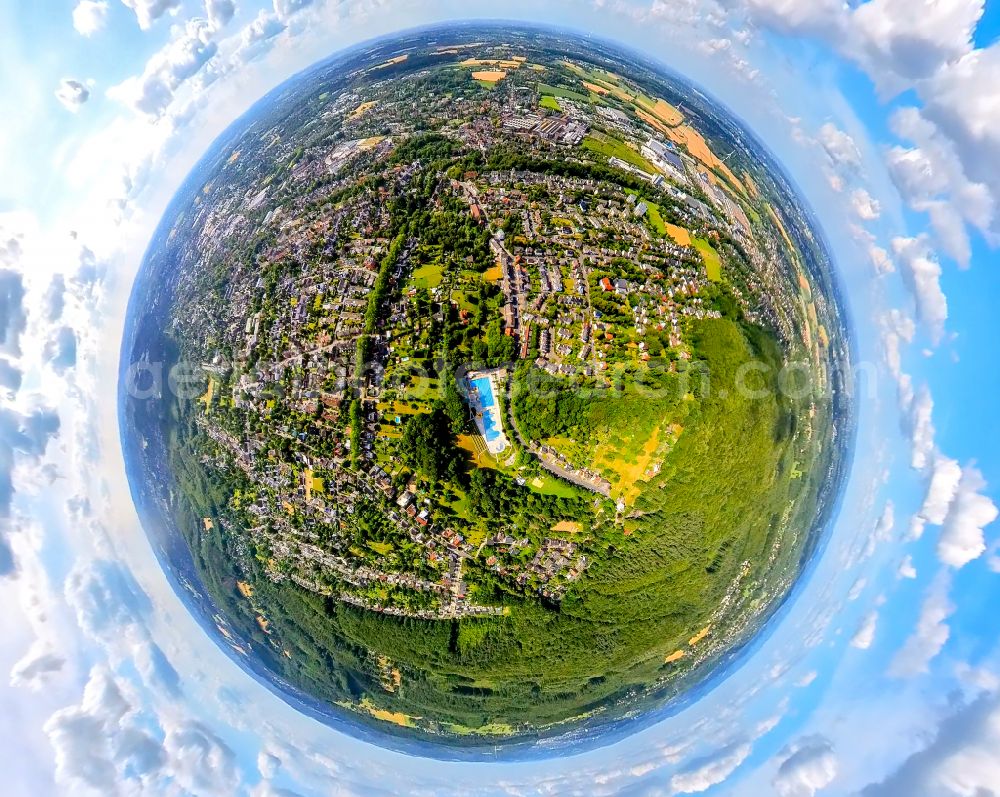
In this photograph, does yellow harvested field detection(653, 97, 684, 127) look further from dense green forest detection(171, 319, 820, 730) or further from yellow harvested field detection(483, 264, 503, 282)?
yellow harvested field detection(483, 264, 503, 282)

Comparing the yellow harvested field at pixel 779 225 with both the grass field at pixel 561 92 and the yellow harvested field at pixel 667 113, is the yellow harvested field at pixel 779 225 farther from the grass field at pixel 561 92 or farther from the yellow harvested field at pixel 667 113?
the grass field at pixel 561 92

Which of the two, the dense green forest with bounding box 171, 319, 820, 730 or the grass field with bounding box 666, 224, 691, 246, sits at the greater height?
the grass field with bounding box 666, 224, 691, 246

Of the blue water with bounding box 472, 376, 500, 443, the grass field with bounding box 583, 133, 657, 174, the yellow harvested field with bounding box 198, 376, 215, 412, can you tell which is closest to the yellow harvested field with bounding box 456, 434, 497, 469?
the blue water with bounding box 472, 376, 500, 443

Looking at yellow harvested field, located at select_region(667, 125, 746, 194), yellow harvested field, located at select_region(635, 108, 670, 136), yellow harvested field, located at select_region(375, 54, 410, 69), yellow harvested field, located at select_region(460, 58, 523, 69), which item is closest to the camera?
yellow harvested field, located at select_region(635, 108, 670, 136)

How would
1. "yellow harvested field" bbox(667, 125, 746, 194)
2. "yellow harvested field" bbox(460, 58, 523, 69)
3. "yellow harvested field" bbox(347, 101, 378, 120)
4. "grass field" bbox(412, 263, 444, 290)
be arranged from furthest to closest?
"yellow harvested field" bbox(460, 58, 523, 69) → "yellow harvested field" bbox(667, 125, 746, 194) → "yellow harvested field" bbox(347, 101, 378, 120) → "grass field" bbox(412, 263, 444, 290)

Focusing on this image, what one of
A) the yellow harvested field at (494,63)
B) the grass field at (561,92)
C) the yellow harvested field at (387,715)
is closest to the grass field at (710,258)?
the grass field at (561,92)

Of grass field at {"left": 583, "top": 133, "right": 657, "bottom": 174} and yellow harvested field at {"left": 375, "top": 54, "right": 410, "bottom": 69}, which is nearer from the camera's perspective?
grass field at {"left": 583, "top": 133, "right": 657, "bottom": 174}

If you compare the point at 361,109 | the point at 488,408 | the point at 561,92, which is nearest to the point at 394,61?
the point at 361,109
